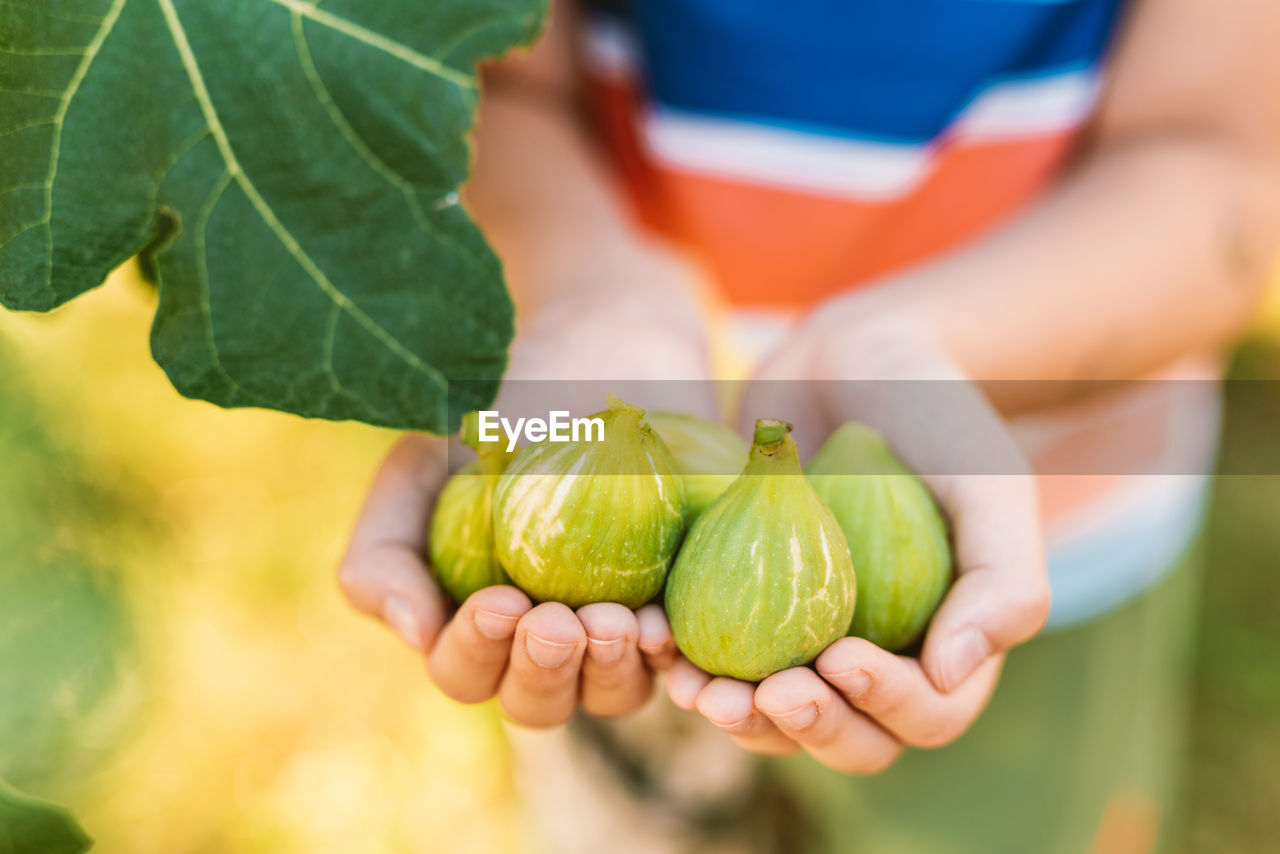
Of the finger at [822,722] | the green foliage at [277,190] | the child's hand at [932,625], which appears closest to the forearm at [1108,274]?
the child's hand at [932,625]

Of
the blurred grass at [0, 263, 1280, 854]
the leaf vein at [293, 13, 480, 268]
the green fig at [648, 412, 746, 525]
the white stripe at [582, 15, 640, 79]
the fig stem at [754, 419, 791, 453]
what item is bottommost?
the blurred grass at [0, 263, 1280, 854]

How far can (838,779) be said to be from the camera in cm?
156

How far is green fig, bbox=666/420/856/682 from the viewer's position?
56cm

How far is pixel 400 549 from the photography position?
71 centimetres

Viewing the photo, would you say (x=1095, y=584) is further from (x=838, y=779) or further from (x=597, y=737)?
(x=597, y=737)

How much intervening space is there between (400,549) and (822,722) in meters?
0.29

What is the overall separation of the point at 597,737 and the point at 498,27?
1239 millimetres

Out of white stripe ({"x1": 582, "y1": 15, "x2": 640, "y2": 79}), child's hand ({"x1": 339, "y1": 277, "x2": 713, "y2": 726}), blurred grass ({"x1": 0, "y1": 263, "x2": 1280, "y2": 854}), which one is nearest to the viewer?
child's hand ({"x1": 339, "y1": 277, "x2": 713, "y2": 726})

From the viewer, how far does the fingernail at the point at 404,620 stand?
67cm

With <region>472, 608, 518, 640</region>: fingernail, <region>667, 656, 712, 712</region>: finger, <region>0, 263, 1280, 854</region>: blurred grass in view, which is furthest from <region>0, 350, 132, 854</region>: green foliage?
<region>667, 656, 712, 712</region>: finger

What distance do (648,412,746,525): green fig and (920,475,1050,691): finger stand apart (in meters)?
0.16

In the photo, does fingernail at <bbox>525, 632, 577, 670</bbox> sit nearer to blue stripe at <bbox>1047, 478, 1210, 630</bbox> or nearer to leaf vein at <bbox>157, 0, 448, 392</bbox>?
leaf vein at <bbox>157, 0, 448, 392</bbox>

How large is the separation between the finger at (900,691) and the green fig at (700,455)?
4.5 inches

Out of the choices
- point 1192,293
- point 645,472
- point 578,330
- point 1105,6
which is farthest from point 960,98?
point 645,472
